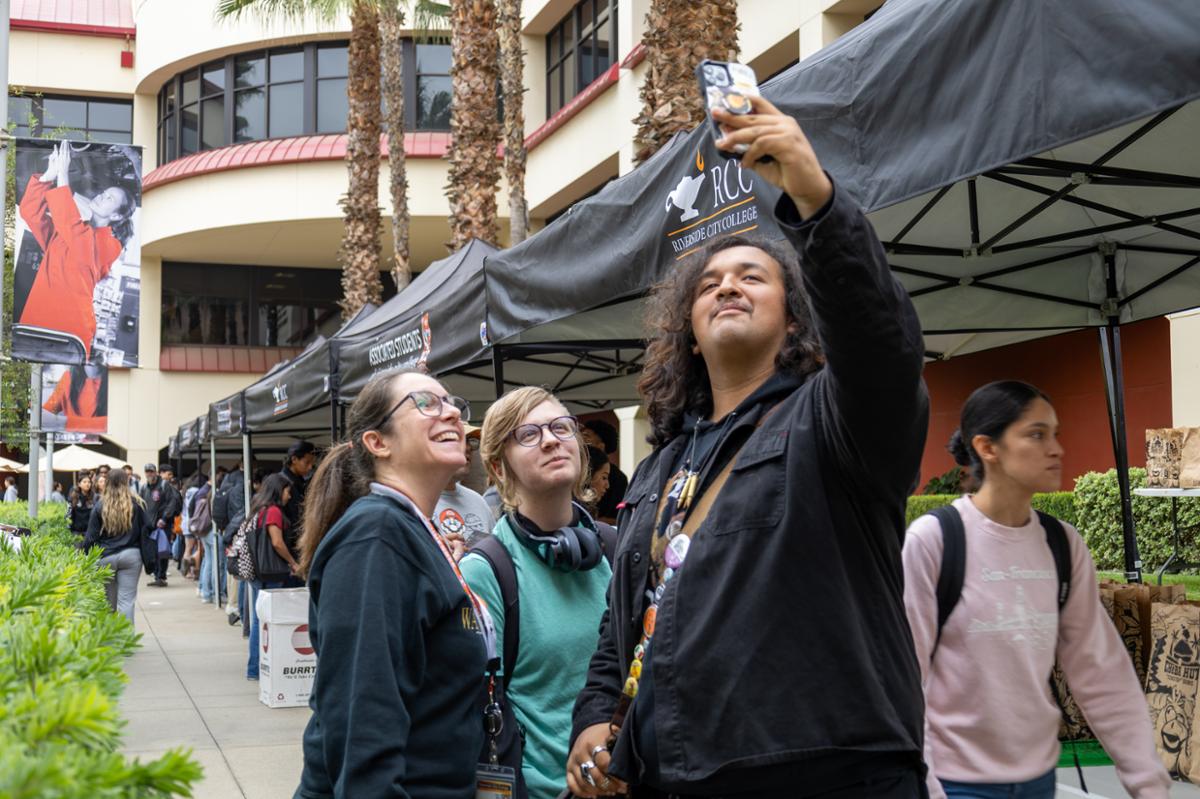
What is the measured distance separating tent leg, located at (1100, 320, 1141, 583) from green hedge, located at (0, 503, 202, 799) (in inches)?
191

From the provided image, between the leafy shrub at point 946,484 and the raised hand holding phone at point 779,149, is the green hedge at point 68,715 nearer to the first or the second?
the raised hand holding phone at point 779,149

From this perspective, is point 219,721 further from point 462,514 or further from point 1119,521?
point 1119,521

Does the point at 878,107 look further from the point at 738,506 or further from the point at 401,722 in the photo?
the point at 401,722

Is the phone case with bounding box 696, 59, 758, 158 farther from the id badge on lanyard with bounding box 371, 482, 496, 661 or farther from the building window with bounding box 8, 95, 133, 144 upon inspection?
the building window with bounding box 8, 95, 133, 144

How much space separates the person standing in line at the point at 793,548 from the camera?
201cm

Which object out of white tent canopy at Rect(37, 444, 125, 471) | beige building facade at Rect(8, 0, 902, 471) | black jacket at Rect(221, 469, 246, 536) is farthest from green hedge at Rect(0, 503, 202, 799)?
white tent canopy at Rect(37, 444, 125, 471)

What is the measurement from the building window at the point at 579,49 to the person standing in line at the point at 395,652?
2139 centimetres

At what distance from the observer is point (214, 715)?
31.4 feet

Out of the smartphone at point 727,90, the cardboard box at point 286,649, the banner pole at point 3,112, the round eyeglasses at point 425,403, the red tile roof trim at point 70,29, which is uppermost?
the red tile roof trim at point 70,29

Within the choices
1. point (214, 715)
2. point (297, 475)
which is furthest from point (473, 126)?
point (214, 715)

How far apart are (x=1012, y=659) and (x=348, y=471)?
1.90 meters

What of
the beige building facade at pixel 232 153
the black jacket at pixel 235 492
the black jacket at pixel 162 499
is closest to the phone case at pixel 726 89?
the black jacket at pixel 235 492

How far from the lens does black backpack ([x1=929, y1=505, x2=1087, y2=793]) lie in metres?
3.45

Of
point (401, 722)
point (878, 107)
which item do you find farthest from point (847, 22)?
point (401, 722)
